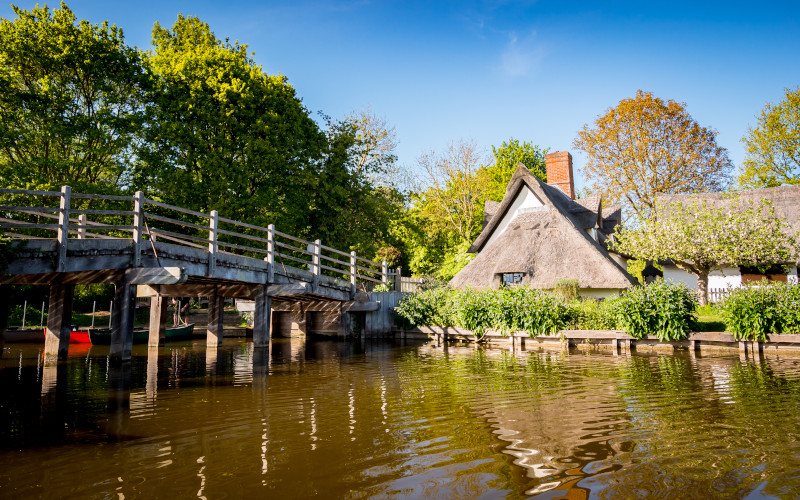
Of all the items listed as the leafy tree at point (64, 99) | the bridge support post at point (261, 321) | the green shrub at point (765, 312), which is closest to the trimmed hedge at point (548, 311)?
the green shrub at point (765, 312)

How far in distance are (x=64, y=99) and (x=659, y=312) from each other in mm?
21801

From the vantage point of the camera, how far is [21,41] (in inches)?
696

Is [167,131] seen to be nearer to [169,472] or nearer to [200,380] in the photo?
[200,380]

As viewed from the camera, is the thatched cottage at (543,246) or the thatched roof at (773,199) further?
the thatched roof at (773,199)

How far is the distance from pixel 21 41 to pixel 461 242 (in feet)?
89.3

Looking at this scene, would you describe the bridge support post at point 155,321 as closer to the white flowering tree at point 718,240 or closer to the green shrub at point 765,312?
the green shrub at point 765,312

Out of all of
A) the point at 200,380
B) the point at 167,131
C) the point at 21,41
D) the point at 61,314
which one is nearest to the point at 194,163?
the point at 167,131

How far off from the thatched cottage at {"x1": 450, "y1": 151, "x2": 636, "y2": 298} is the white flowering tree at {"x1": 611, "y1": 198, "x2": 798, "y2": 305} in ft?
7.27

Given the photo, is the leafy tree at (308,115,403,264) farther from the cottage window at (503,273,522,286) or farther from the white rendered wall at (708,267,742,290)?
the white rendered wall at (708,267,742,290)

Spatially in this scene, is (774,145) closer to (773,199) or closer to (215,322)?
(773,199)

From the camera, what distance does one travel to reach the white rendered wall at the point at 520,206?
26.0 m

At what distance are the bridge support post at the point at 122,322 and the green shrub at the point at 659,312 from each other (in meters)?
13.7

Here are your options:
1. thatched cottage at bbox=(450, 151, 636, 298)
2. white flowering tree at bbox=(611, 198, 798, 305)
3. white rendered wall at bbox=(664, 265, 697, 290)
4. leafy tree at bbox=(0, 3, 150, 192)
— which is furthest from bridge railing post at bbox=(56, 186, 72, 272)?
white rendered wall at bbox=(664, 265, 697, 290)

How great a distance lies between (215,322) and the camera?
17.6 m
